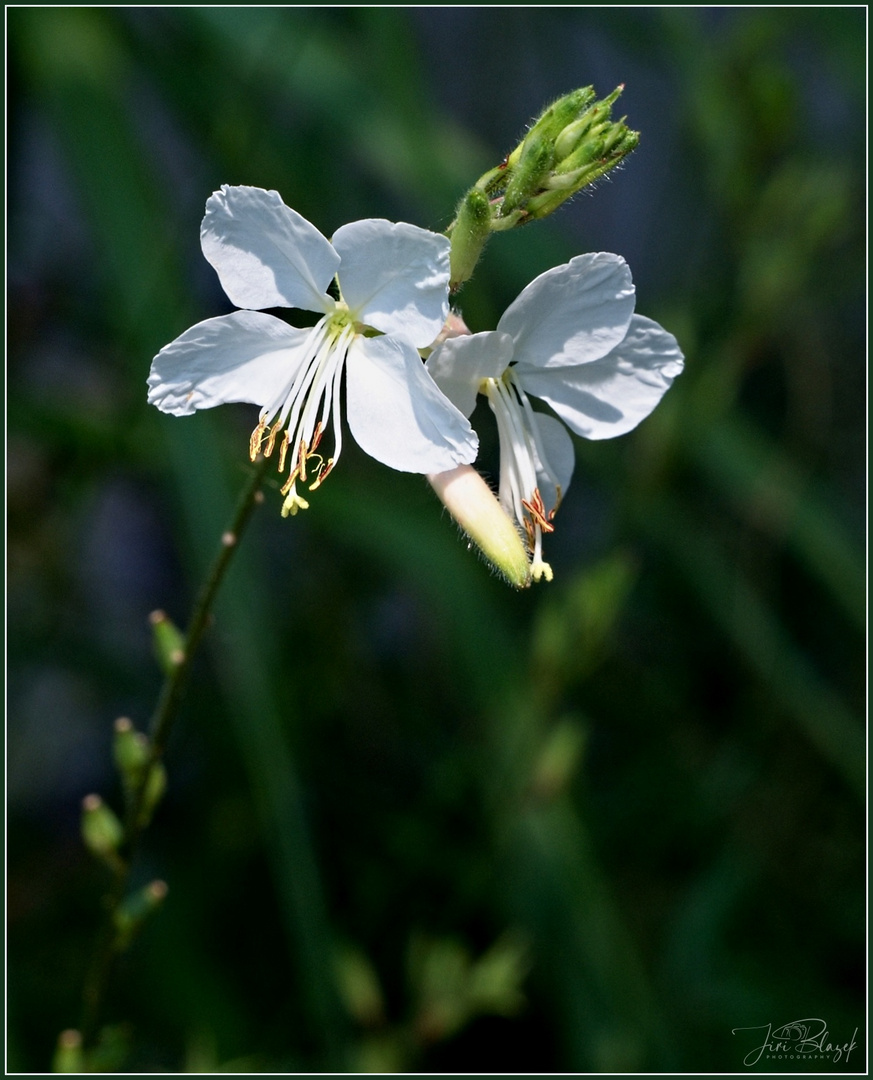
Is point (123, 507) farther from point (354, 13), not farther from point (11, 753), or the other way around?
point (354, 13)

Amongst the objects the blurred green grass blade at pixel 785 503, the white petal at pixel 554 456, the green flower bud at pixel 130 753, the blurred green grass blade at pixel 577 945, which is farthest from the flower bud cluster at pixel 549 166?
the blurred green grass blade at pixel 785 503

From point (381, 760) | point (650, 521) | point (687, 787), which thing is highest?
point (650, 521)

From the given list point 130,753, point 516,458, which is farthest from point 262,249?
point 130,753

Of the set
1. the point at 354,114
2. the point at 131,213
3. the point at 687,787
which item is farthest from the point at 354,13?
the point at 687,787

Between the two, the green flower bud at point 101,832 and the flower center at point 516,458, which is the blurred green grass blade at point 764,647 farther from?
the green flower bud at point 101,832

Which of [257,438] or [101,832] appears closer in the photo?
[257,438]

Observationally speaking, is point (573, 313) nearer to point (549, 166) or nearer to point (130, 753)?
point (549, 166)
